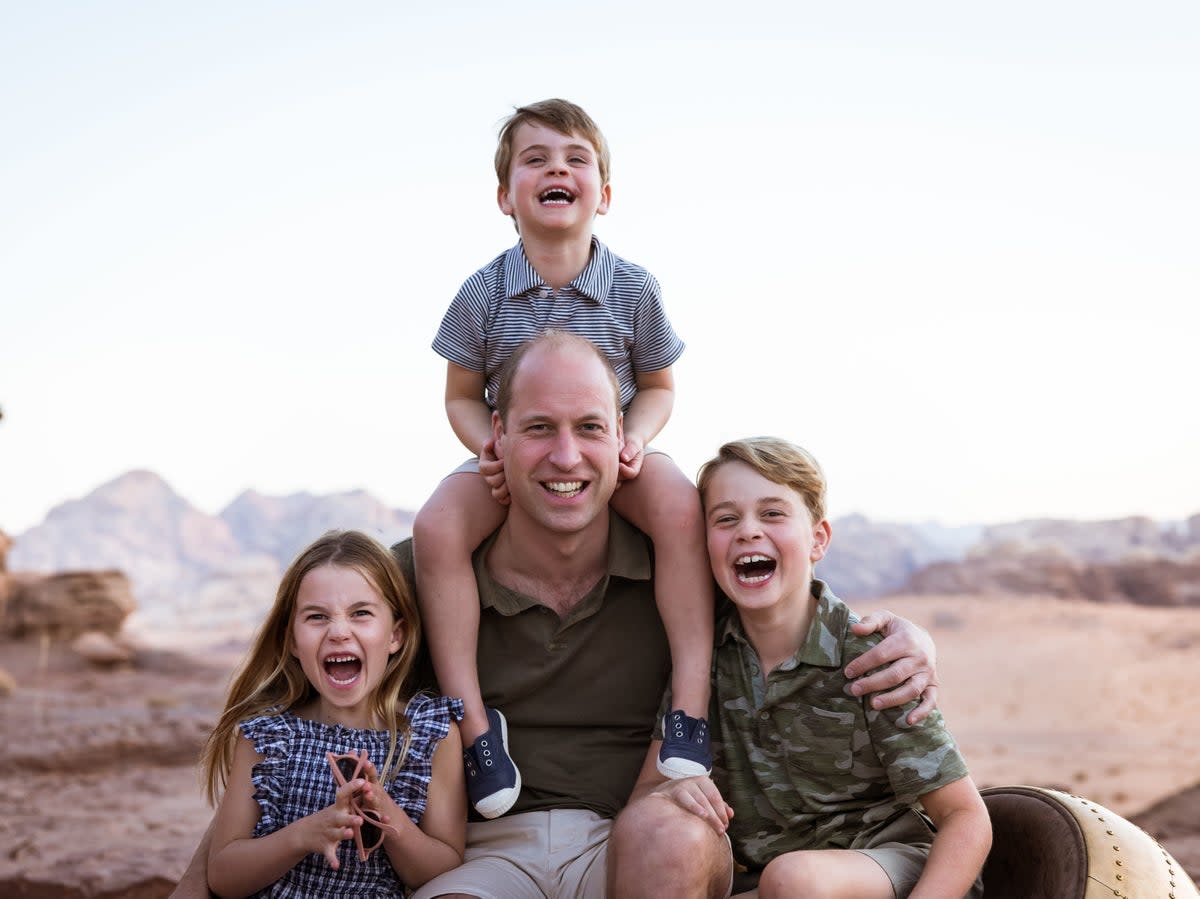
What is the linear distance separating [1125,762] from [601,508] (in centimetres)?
1251

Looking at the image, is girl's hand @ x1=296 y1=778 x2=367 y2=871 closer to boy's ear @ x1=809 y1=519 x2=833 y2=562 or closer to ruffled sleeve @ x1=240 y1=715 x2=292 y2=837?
ruffled sleeve @ x1=240 y1=715 x2=292 y2=837

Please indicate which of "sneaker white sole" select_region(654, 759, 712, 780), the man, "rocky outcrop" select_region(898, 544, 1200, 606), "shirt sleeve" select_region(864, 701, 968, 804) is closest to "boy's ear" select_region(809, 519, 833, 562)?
the man

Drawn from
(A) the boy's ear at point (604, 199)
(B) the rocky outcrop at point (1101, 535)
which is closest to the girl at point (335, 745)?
(A) the boy's ear at point (604, 199)

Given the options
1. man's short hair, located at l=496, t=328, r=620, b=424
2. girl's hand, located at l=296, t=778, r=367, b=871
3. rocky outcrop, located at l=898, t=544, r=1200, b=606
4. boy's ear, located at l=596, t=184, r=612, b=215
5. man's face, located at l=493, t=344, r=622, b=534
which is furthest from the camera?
rocky outcrop, located at l=898, t=544, r=1200, b=606

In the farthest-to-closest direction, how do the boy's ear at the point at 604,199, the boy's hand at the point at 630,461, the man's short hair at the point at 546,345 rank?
the boy's ear at the point at 604,199
the boy's hand at the point at 630,461
the man's short hair at the point at 546,345

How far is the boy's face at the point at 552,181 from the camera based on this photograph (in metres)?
3.75

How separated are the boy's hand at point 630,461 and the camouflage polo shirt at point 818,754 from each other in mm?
657

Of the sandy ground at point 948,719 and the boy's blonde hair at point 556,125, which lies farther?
the sandy ground at point 948,719

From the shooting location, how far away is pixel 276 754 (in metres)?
2.93

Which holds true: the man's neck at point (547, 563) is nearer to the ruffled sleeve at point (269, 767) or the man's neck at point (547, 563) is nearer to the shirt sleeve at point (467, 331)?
the shirt sleeve at point (467, 331)

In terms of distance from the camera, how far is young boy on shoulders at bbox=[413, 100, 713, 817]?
315 cm

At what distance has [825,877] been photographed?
2529mm

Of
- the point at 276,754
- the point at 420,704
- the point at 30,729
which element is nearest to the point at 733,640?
the point at 420,704

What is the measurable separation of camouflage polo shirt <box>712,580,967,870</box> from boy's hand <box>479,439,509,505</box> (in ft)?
2.98
